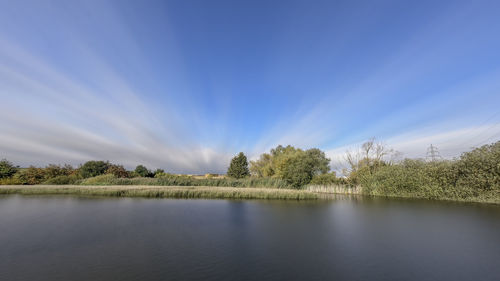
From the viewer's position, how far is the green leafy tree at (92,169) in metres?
38.8

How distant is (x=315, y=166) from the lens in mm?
38469

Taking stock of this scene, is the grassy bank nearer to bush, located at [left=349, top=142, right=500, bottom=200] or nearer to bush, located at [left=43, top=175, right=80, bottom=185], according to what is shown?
bush, located at [left=43, top=175, right=80, bottom=185]

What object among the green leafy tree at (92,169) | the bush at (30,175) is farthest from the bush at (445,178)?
the bush at (30,175)

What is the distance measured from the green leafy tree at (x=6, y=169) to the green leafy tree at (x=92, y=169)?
9.08 metres

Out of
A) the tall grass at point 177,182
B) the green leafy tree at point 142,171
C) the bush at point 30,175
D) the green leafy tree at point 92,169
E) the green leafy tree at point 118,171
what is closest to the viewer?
the bush at point 30,175

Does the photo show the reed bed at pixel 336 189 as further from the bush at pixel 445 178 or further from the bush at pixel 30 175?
the bush at pixel 30 175

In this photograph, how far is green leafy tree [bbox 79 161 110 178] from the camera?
127ft

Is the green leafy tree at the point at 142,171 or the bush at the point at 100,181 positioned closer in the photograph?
the bush at the point at 100,181

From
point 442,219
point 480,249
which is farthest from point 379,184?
point 480,249

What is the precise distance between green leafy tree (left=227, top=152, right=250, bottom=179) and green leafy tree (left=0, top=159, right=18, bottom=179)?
1636 inches

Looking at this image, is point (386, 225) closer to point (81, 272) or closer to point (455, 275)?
point (455, 275)

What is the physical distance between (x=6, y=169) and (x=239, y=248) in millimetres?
48487

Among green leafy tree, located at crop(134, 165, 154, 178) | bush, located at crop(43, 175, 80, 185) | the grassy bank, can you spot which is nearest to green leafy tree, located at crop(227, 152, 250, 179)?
green leafy tree, located at crop(134, 165, 154, 178)

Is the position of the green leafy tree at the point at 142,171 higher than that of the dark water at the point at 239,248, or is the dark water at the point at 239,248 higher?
the green leafy tree at the point at 142,171
